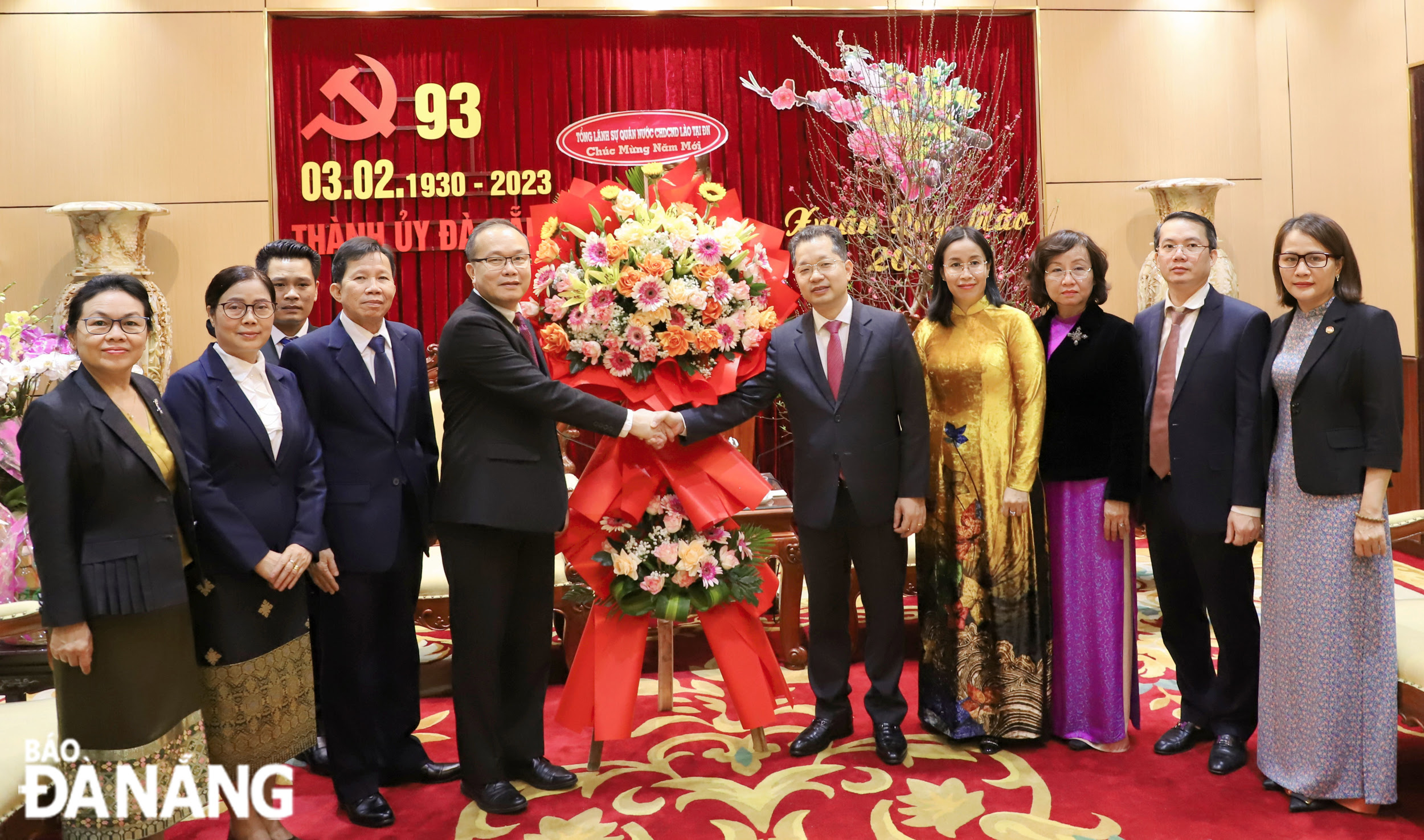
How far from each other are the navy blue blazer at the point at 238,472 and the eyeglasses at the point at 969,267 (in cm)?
184

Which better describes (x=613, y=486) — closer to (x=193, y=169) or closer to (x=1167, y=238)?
(x=1167, y=238)

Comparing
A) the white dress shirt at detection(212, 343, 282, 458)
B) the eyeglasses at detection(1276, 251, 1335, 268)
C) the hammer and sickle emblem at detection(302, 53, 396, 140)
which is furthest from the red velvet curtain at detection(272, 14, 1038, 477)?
the eyeglasses at detection(1276, 251, 1335, 268)

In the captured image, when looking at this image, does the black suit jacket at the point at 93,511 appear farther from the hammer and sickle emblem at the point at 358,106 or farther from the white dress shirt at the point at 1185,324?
the hammer and sickle emblem at the point at 358,106

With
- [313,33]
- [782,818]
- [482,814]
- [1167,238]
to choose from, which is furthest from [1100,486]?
[313,33]

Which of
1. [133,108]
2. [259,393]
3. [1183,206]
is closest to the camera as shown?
[259,393]

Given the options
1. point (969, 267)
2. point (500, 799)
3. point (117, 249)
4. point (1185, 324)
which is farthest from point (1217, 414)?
point (117, 249)

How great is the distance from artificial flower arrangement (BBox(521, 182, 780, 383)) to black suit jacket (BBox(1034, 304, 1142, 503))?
89 centimetres

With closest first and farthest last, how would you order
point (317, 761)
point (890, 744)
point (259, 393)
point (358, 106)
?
point (259, 393) → point (890, 744) → point (317, 761) → point (358, 106)

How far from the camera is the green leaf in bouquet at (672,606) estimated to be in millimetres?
2982

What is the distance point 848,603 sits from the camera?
3160 mm

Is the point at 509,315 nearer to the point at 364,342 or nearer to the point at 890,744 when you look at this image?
the point at 364,342

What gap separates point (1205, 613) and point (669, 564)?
1.68 metres

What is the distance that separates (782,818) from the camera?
2717mm

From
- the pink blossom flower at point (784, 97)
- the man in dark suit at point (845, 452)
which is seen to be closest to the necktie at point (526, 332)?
the man in dark suit at point (845, 452)
